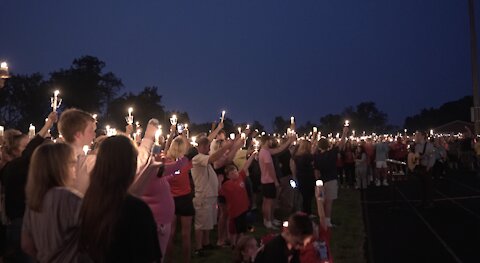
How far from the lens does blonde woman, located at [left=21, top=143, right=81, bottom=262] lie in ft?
11.1

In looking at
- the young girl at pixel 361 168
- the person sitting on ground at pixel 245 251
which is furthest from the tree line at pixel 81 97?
the person sitting on ground at pixel 245 251

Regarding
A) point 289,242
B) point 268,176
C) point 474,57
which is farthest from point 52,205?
point 474,57

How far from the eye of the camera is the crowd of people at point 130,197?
3.15 m

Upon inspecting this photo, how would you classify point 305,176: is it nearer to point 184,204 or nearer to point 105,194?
point 184,204

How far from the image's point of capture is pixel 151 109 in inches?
2254

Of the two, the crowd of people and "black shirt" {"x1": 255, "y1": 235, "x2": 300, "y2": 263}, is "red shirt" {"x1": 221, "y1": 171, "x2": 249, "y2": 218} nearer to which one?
the crowd of people

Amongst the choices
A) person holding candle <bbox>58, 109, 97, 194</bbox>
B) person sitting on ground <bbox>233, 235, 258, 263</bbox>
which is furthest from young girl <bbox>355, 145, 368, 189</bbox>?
person holding candle <bbox>58, 109, 97, 194</bbox>

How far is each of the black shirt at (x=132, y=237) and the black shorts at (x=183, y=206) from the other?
14.6ft

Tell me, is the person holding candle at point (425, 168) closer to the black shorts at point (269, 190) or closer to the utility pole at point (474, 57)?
the black shorts at point (269, 190)

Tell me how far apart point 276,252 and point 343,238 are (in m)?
5.74

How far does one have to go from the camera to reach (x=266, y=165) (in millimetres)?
11070

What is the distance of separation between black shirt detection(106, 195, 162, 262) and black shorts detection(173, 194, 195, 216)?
4449 mm

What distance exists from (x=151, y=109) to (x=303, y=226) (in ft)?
175

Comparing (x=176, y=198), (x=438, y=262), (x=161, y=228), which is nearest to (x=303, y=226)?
(x=161, y=228)
